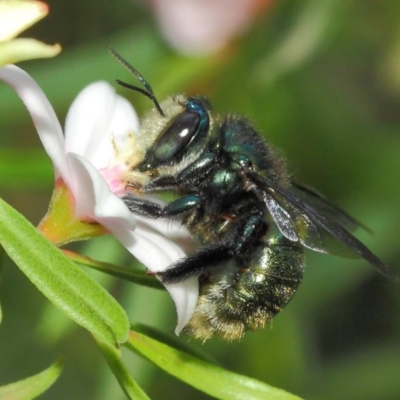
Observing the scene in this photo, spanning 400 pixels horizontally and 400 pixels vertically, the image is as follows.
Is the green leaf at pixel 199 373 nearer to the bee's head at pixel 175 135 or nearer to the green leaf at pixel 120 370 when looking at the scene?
the green leaf at pixel 120 370

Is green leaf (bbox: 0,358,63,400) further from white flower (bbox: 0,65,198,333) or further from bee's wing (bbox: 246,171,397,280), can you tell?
bee's wing (bbox: 246,171,397,280)

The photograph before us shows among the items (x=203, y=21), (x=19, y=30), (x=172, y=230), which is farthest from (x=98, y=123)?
(x=203, y=21)

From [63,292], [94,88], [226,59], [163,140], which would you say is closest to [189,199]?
[163,140]

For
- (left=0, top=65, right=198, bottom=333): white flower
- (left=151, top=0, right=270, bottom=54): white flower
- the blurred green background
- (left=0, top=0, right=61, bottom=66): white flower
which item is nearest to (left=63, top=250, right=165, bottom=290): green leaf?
(left=0, top=65, right=198, bottom=333): white flower

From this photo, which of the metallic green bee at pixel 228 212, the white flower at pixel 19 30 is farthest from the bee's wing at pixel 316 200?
the white flower at pixel 19 30

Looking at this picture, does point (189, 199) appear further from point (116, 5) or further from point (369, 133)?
point (116, 5)

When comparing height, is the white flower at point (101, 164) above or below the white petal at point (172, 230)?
above
